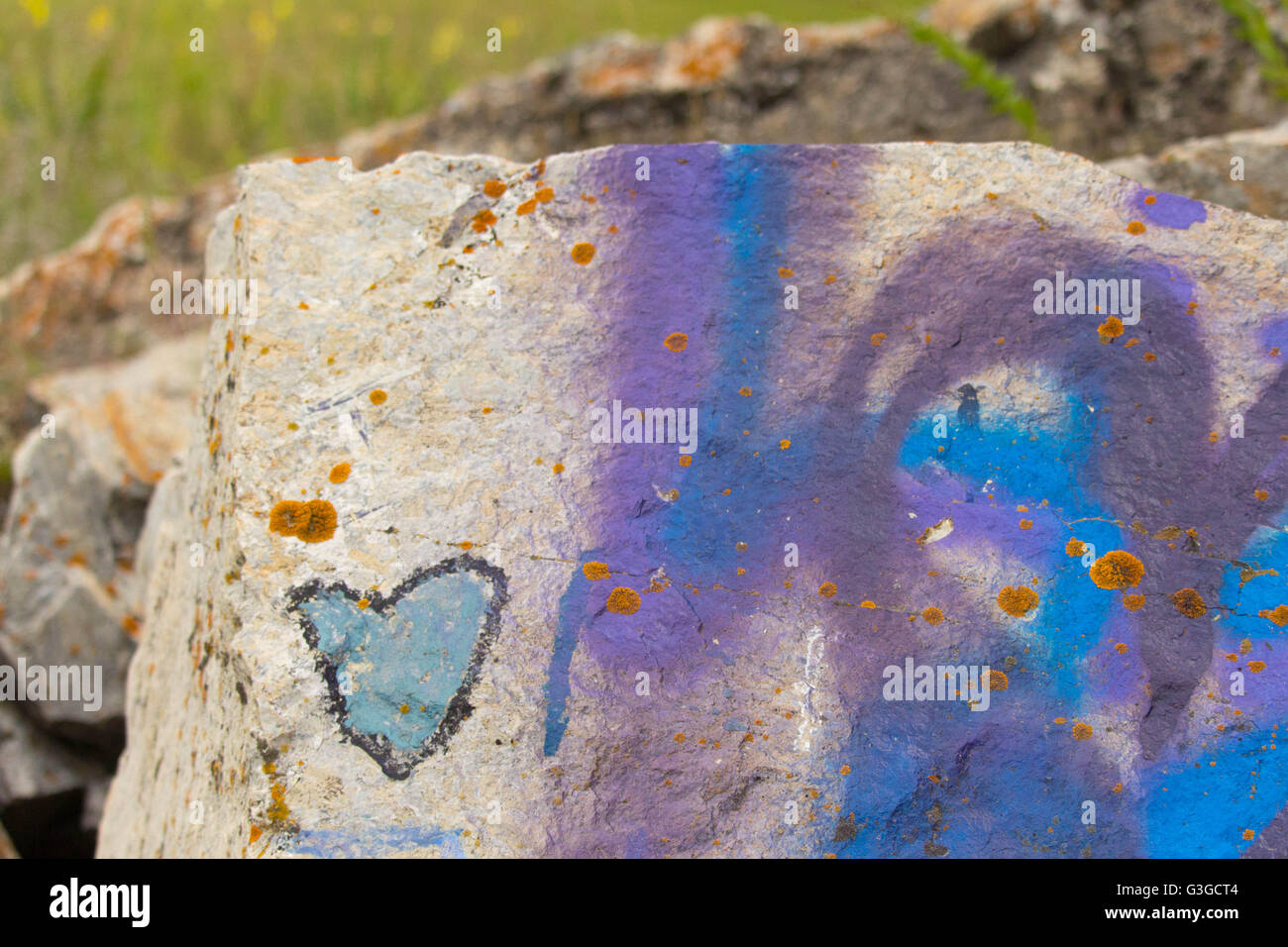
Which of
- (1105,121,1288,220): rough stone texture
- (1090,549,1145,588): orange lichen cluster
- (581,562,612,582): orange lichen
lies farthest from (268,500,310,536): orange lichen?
(1105,121,1288,220): rough stone texture

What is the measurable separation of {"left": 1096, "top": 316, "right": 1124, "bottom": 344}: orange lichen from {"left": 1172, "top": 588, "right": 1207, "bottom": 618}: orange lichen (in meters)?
0.78

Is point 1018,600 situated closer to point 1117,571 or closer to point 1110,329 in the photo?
point 1117,571

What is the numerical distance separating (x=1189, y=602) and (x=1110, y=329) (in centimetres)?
85

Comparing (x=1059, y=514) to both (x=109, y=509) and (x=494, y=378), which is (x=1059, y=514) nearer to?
(x=494, y=378)

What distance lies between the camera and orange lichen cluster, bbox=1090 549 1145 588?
275 centimetres

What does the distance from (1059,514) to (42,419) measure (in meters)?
5.08

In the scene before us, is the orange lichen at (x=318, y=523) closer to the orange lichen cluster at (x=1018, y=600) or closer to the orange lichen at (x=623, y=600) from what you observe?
the orange lichen at (x=623, y=600)

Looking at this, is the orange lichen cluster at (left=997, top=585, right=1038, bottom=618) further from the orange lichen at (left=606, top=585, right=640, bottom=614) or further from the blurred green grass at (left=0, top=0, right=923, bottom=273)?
the blurred green grass at (left=0, top=0, right=923, bottom=273)

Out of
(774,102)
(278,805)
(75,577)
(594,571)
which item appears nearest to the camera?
(278,805)

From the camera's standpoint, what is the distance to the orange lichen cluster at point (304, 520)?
9.23 feet

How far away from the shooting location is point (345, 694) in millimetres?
2686

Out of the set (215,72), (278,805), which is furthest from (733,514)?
(215,72)

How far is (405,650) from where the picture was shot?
273 centimetres

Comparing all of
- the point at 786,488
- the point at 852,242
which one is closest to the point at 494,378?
the point at 786,488
